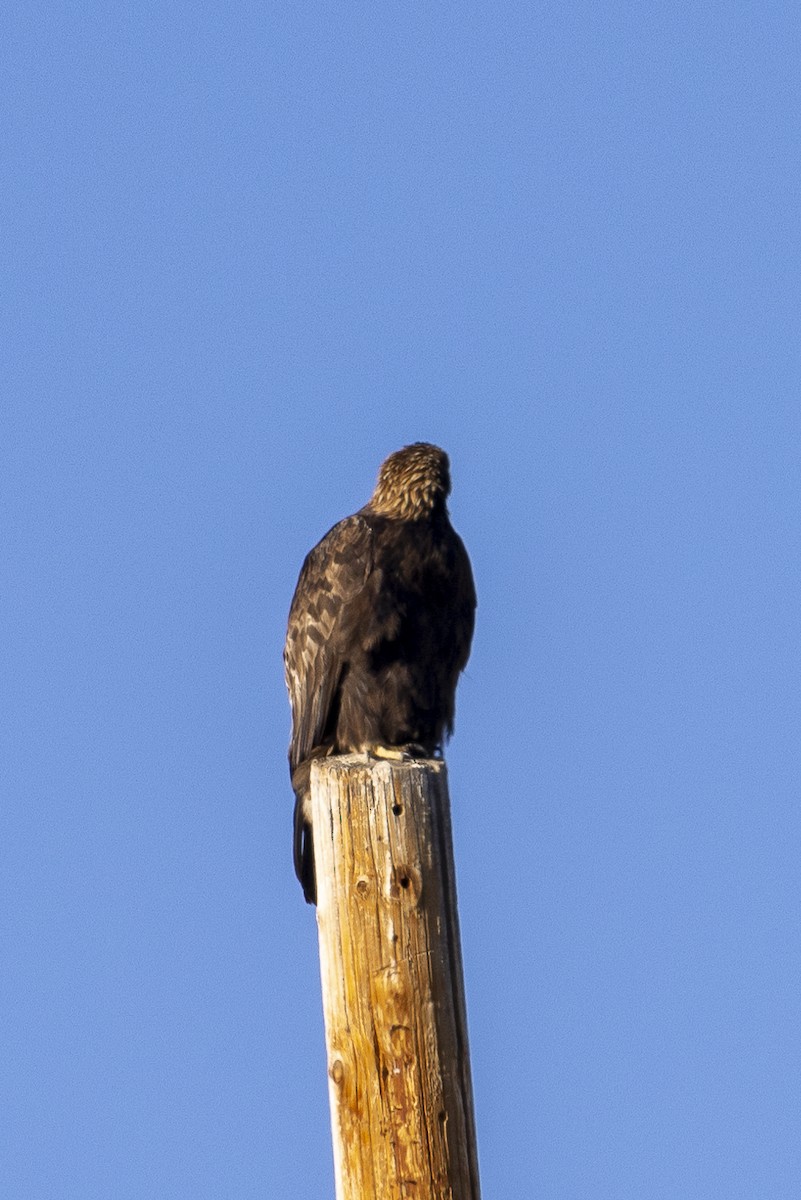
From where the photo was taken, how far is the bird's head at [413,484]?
26.9ft

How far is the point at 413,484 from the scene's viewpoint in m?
8.31

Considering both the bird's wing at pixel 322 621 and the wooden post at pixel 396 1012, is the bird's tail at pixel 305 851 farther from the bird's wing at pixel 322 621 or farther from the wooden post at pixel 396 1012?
the wooden post at pixel 396 1012

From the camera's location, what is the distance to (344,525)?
7.98 m

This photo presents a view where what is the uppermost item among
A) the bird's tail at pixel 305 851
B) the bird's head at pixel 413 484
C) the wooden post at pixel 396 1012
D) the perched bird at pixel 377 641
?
the bird's head at pixel 413 484

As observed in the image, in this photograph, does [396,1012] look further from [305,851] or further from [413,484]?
[413,484]

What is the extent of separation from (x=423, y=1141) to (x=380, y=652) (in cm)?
344

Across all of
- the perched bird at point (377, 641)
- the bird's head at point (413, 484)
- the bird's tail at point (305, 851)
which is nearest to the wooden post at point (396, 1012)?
the bird's tail at point (305, 851)

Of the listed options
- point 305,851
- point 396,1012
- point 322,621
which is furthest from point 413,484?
point 396,1012

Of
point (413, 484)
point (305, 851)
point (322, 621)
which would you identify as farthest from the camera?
point (413, 484)

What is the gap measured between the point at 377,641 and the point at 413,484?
980 mm

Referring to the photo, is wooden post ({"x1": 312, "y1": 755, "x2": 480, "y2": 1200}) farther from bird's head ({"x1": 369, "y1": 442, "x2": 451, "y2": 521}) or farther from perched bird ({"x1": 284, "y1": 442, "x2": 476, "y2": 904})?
bird's head ({"x1": 369, "y1": 442, "x2": 451, "y2": 521})

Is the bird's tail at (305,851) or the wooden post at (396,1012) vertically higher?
the bird's tail at (305,851)

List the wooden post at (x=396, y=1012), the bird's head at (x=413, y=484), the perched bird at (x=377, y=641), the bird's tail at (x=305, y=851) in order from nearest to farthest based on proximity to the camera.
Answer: the wooden post at (x=396, y=1012) < the bird's tail at (x=305, y=851) < the perched bird at (x=377, y=641) < the bird's head at (x=413, y=484)

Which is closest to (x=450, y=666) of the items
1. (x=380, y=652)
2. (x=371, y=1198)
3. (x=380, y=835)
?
(x=380, y=652)
